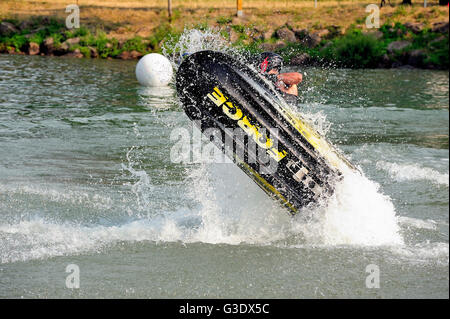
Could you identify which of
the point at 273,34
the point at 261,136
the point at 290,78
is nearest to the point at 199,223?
the point at 261,136

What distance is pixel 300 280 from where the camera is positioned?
17.3ft

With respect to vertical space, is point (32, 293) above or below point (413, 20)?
below

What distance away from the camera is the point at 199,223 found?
6.59 meters

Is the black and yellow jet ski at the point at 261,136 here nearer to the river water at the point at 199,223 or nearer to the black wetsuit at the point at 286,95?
the river water at the point at 199,223

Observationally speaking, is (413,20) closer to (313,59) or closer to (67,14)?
(313,59)

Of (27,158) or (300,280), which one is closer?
(300,280)

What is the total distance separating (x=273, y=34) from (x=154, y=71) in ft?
28.4

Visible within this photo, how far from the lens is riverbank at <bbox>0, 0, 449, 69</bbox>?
68.0ft

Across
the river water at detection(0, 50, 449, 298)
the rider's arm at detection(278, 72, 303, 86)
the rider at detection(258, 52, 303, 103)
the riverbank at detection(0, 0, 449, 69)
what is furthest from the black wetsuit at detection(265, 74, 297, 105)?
the riverbank at detection(0, 0, 449, 69)

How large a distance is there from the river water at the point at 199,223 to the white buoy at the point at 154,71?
16.8 feet

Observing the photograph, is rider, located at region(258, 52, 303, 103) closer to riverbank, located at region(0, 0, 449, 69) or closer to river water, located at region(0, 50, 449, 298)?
river water, located at region(0, 50, 449, 298)

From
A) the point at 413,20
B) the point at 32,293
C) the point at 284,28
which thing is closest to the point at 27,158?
the point at 32,293

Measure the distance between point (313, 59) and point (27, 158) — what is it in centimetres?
1340
